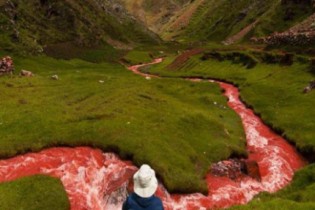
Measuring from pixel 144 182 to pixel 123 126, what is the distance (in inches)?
1028

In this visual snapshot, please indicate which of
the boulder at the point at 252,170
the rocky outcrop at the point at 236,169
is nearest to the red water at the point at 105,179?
the boulder at the point at 252,170

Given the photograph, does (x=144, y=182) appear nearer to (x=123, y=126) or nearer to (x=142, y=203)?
(x=142, y=203)

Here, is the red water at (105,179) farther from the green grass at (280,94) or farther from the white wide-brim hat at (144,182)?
the white wide-brim hat at (144,182)

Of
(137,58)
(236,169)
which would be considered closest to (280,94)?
(236,169)

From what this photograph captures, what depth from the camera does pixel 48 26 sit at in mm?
148000

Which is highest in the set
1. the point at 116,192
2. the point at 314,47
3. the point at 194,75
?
the point at 314,47

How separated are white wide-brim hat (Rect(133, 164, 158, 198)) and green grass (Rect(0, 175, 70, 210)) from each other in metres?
15.5

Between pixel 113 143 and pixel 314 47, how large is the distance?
5941 cm

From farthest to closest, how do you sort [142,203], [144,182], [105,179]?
[105,179], [142,203], [144,182]

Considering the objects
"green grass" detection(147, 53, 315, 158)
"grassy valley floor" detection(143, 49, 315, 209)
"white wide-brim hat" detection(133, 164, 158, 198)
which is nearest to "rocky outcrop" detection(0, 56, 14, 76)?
"grassy valley floor" detection(143, 49, 315, 209)

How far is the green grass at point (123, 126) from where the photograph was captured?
3428 centimetres

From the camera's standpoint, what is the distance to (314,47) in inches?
3191

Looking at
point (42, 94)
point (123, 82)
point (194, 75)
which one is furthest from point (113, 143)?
point (194, 75)

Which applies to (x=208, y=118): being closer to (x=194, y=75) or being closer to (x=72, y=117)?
(x=72, y=117)
